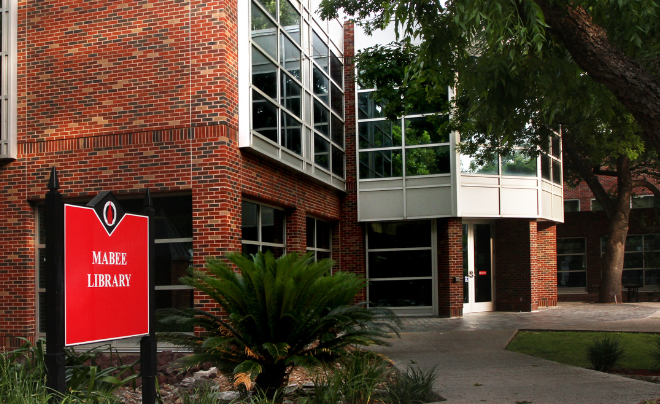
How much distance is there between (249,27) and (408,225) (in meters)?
9.45

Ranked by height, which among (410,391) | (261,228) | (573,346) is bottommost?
(573,346)

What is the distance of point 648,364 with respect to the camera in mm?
10320

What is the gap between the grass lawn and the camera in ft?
35.2

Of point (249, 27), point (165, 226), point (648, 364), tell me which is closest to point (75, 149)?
point (165, 226)

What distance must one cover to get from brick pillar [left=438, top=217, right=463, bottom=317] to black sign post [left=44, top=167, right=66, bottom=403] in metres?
15.7

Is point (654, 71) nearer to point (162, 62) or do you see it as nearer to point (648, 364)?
point (648, 364)

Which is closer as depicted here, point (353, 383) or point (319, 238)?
point (353, 383)

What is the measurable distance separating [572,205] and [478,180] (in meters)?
15.6

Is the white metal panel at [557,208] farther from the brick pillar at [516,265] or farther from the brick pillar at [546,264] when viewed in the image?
the brick pillar at [516,265]

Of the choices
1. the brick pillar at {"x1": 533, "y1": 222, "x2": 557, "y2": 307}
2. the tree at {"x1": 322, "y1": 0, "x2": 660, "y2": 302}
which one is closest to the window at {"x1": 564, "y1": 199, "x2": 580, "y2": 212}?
the brick pillar at {"x1": 533, "y1": 222, "x2": 557, "y2": 307}

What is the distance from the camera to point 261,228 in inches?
546

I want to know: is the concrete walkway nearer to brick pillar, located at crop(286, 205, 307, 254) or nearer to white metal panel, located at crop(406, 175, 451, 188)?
brick pillar, located at crop(286, 205, 307, 254)

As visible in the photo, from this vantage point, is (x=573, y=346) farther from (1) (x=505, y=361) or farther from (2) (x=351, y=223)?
(2) (x=351, y=223)

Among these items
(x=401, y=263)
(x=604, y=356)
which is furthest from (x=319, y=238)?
(x=604, y=356)
